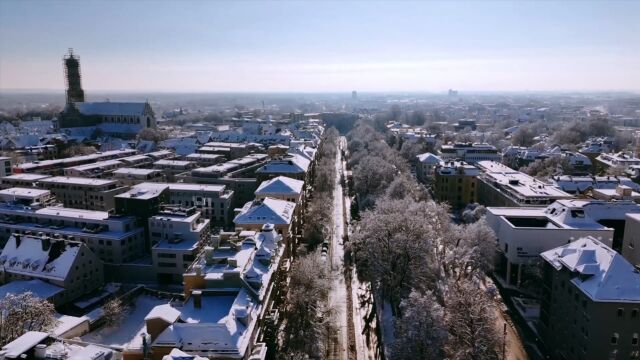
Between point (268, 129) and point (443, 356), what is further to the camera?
point (268, 129)

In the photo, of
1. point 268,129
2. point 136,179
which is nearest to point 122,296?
point 136,179

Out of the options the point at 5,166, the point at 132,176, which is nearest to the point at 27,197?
the point at 132,176

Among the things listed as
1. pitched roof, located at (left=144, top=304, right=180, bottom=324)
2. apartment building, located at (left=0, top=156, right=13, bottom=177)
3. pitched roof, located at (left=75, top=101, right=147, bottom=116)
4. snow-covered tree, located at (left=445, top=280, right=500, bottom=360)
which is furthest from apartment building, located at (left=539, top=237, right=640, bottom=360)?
pitched roof, located at (left=75, top=101, right=147, bottom=116)

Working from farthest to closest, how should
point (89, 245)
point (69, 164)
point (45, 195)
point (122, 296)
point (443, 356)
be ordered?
point (69, 164), point (45, 195), point (89, 245), point (122, 296), point (443, 356)

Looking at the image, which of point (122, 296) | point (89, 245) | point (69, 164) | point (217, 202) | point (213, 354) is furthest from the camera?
point (69, 164)

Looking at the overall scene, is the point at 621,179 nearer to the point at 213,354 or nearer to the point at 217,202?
the point at 217,202

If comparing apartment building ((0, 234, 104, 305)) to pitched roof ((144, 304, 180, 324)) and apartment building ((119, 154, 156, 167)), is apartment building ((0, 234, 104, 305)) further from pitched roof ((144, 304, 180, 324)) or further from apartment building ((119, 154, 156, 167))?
apartment building ((119, 154, 156, 167))

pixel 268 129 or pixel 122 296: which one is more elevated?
pixel 268 129

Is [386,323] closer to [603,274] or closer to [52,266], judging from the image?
[603,274]
